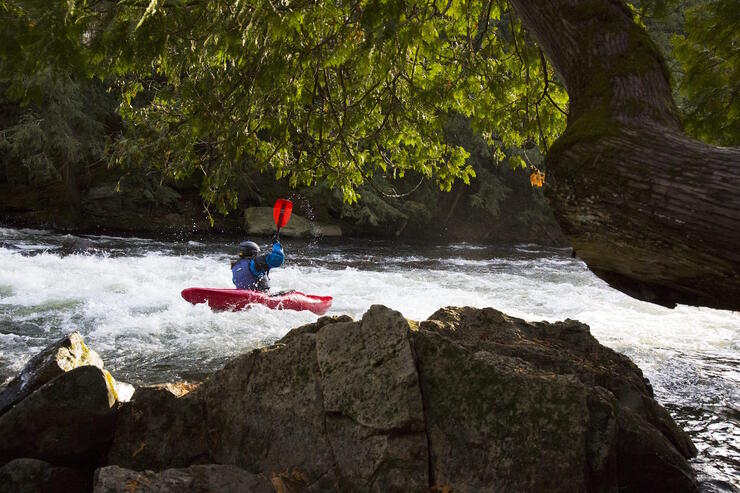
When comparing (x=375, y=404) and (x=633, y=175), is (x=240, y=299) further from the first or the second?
(x=633, y=175)

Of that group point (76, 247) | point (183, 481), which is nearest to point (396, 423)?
point (183, 481)

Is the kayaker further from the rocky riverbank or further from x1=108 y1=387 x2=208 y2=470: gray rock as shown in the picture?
x1=108 y1=387 x2=208 y2=470: gray rock

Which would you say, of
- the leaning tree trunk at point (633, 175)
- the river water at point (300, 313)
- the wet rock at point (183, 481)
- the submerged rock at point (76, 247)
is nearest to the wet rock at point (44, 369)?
the wet rock at point (183, 481)

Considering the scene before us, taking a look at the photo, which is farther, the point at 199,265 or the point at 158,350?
the point at 199,265

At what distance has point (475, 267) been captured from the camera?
15625 millimetres

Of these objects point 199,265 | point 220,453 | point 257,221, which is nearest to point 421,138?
point 220,453

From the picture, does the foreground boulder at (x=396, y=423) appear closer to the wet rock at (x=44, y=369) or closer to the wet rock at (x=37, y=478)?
the wet rock at (x=37, y=478)

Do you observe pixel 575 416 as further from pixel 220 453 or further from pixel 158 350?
pixel 158 350

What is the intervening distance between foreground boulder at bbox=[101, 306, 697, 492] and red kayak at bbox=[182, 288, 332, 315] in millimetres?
4895

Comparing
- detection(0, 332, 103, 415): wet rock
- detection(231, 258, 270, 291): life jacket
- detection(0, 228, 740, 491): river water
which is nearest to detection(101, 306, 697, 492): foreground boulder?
detection(0, 332, 103, 415): wet rock

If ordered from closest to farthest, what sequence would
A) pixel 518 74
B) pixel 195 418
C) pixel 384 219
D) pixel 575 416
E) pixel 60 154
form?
pixel 575 416
pixel 195 418
pixel 518 74
pixel 60 154
pixel 384 219

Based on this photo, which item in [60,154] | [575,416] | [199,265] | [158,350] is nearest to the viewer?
[575,416]

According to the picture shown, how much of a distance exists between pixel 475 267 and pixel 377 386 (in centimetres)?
1273

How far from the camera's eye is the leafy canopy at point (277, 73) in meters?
2.98
